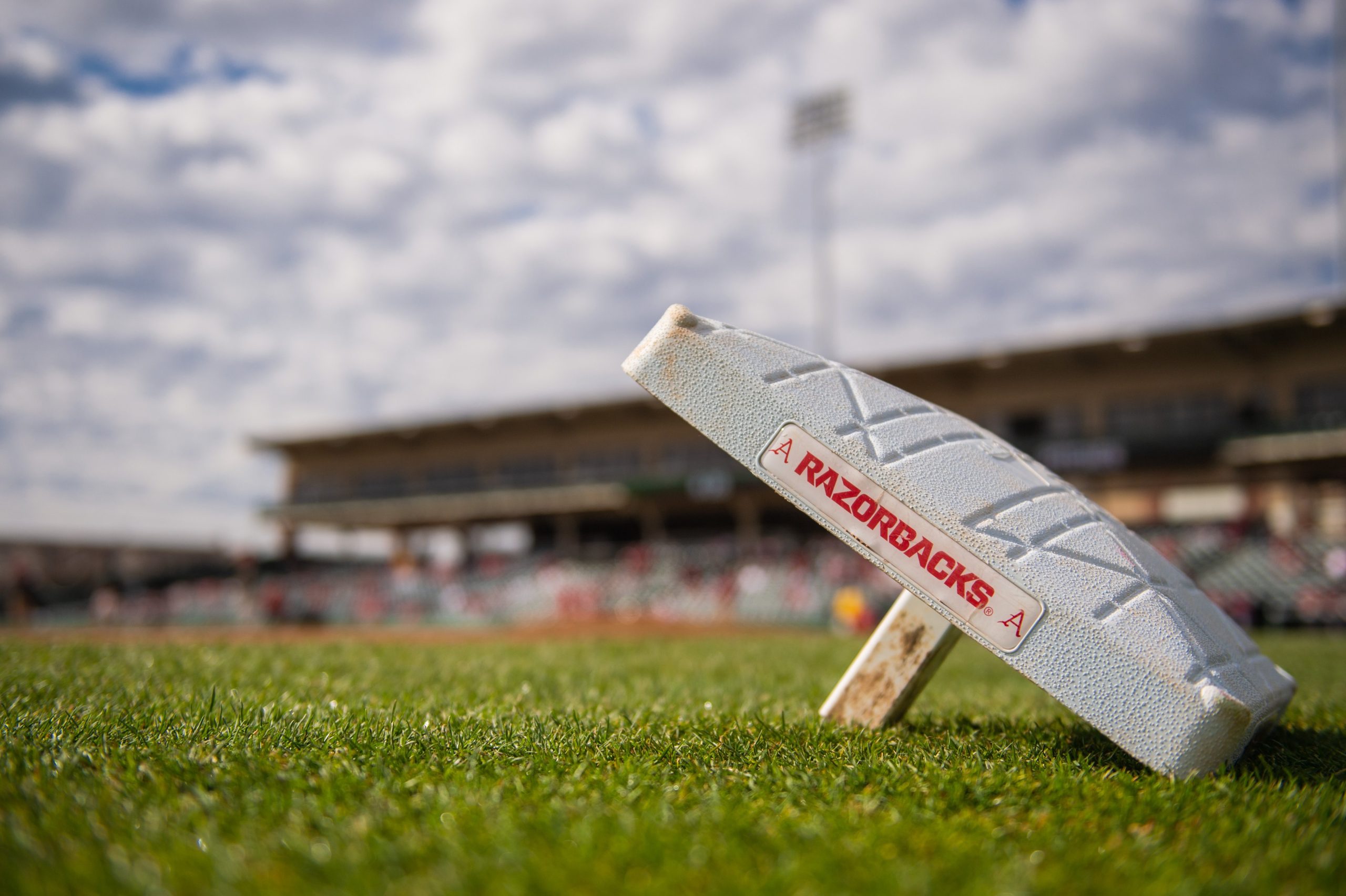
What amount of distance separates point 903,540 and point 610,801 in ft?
4.21

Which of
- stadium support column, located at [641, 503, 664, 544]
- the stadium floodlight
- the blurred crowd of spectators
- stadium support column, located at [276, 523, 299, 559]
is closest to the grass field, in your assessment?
the stadium floodlight

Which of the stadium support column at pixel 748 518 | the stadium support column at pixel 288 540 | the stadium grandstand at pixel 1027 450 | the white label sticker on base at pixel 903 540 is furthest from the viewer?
the stadium support column at pixel 288 540

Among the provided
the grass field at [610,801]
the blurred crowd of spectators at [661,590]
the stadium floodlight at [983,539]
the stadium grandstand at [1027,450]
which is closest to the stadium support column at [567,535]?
the stadium grandstand at [1027,450]

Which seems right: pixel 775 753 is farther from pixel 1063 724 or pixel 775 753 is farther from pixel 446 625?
pixel 446 625

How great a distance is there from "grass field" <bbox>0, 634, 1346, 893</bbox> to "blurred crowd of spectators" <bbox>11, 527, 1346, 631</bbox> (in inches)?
598

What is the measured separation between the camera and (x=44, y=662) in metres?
6.22

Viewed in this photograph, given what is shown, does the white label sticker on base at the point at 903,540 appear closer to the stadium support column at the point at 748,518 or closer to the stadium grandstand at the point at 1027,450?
the stadium grandstand at the point at 1027,450

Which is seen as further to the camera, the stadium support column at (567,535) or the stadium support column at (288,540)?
the stadium support column at (288,540)

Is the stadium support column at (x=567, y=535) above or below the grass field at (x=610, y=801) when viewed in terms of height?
below

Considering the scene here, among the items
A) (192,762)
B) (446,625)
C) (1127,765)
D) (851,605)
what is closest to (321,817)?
(192,762)

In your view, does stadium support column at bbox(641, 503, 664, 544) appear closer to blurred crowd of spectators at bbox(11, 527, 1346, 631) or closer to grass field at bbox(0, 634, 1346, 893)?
blurred crowd of spectators at bbox(11, 527, 1346, 631)

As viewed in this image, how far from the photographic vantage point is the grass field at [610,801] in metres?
1.84

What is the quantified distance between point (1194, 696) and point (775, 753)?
1.40m

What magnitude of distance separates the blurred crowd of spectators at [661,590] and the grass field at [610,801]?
1520 centimetres
